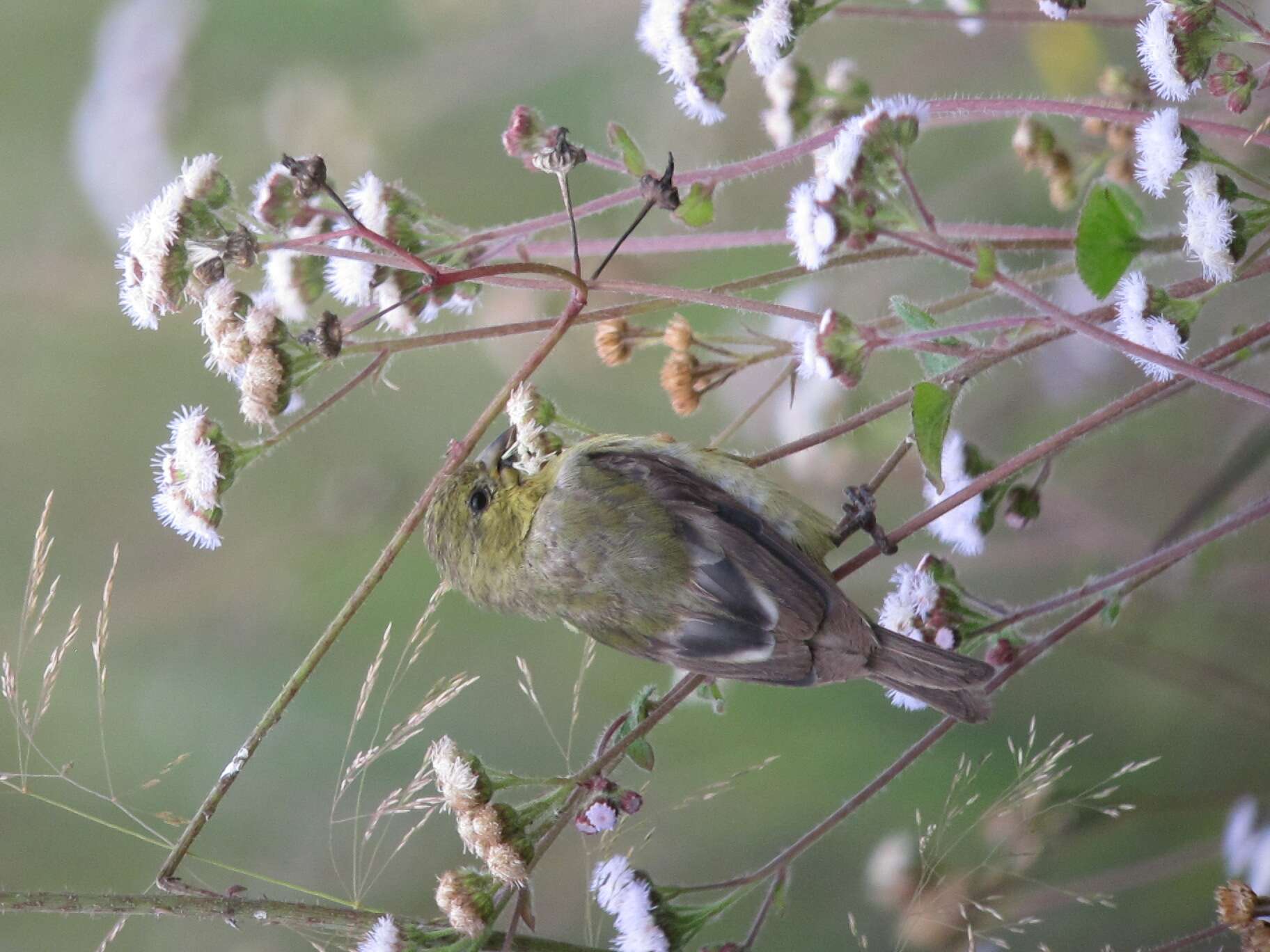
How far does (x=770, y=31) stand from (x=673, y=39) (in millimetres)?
204

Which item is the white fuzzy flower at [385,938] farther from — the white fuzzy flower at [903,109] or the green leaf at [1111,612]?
the white fuzzy flower at [903,109]

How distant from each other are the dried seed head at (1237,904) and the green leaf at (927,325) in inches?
37.0

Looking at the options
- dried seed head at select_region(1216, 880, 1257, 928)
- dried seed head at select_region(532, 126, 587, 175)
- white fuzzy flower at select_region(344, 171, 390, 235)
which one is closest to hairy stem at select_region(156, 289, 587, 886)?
dried seed head at select_region(532, 126, 587, 175)

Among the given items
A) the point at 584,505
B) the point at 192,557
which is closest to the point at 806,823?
the point at 584,505

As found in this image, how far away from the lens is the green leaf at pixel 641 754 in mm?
1959

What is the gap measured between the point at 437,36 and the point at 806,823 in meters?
3.11

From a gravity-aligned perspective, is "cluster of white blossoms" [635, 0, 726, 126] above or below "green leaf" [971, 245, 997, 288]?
above

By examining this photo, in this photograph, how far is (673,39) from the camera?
6.66 ft

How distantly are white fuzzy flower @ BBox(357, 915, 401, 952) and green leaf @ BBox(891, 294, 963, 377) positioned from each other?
1201 mm

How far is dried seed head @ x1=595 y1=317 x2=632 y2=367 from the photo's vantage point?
2.27 m

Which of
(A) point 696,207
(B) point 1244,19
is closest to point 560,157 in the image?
(A) point 696,207

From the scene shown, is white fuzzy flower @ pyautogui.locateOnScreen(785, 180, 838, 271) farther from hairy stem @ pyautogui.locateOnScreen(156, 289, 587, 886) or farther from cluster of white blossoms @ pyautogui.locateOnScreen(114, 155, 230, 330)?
cluster of white blossoms @ pyautogui.locateOnScreen(114, 155, 230, 330)

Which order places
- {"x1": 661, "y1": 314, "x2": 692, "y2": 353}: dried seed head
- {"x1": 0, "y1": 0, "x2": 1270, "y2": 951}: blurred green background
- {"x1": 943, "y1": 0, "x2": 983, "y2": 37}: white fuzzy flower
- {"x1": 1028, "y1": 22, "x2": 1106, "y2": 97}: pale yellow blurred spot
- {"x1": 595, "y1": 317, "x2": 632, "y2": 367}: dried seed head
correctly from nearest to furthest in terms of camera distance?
{"x1": 661, "y1": 314, "x2": 692, "y2": 353}: dried seed head < {"x1": 595, "y1": 317, "x2": 632, "y2": 367}: dried seed head < {"x1": 943, "y1": 0, "x2": 983, "y2": 37}: white fuzzy flower < {"x1": 0, "y1": 0, "x2": 1270, "y2": 951}: blurred green background < {"x1": 1028, "y1": 22, "x2": 1106, "y2": 97}: pale yellow blurred spot

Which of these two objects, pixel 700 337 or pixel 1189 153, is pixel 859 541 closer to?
pixel 700 337
